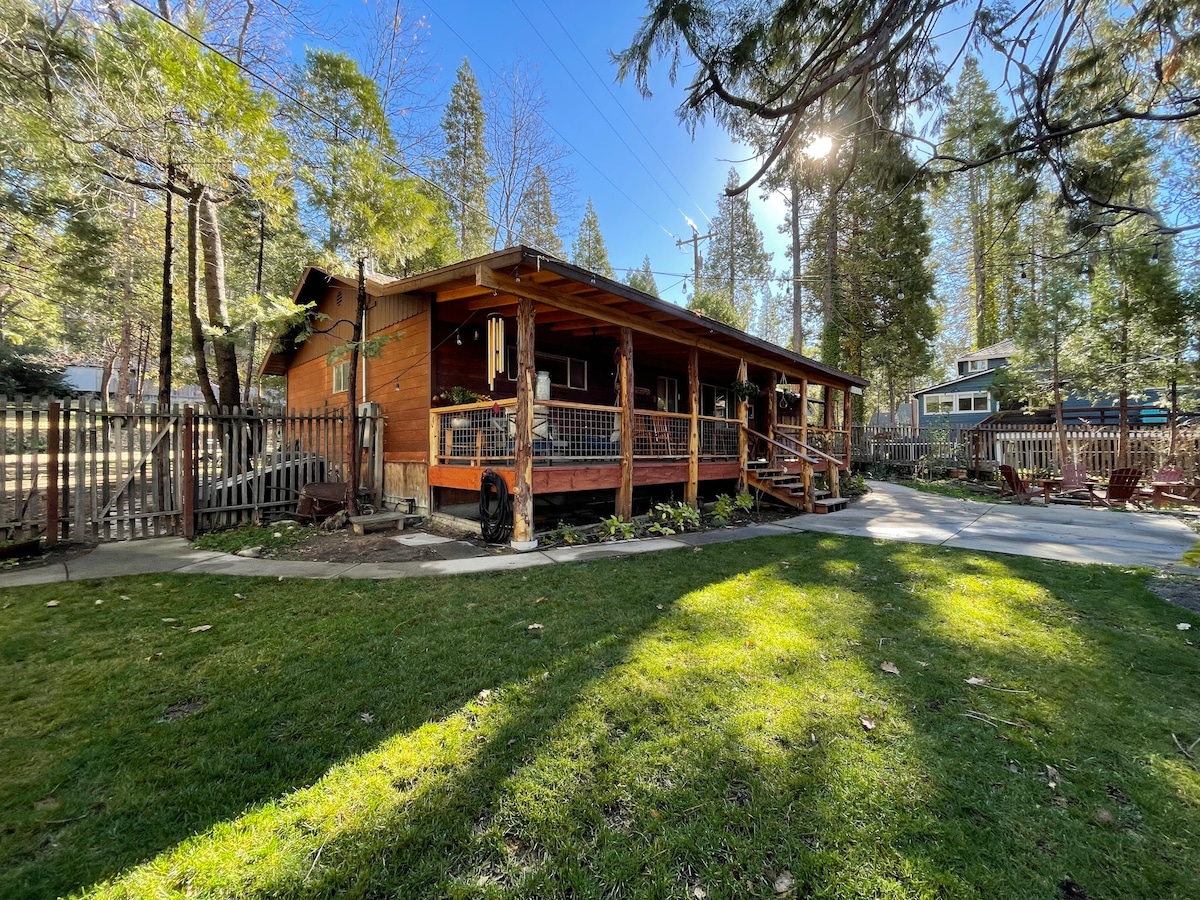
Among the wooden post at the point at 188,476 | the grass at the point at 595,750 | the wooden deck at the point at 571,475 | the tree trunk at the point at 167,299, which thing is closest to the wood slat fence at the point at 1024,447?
the wooden deck at the point at 571,475

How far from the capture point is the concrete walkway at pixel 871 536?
4980mm

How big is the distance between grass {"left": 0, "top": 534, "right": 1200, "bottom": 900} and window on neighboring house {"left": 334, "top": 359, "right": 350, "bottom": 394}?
7850 millimetres

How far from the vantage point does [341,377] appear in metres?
11.4

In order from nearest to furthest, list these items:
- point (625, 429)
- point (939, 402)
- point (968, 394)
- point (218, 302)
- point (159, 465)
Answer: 1. point (159, 465)
2. point (625, 429)
3. point (218, 302)
4. point (968, 394)
5. point (939, 402)

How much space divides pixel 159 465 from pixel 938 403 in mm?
31823

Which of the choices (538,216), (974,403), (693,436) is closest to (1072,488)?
(693,436)

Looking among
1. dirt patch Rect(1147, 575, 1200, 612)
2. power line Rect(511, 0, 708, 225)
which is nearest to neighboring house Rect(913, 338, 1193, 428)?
power line Rect(511, 0, 708, 225)

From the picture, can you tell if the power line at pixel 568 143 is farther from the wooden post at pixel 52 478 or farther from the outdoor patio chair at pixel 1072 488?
the outdoor patio chair at pixel 1072 488

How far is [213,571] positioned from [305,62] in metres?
9.61

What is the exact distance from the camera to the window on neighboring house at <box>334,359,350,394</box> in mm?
11086

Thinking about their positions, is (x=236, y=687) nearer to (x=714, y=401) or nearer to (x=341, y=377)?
(x=341, y=377)

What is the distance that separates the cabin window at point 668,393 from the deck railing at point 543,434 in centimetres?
457

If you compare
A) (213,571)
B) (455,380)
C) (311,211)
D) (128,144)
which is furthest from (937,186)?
(128,144)

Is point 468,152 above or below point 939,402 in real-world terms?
above
